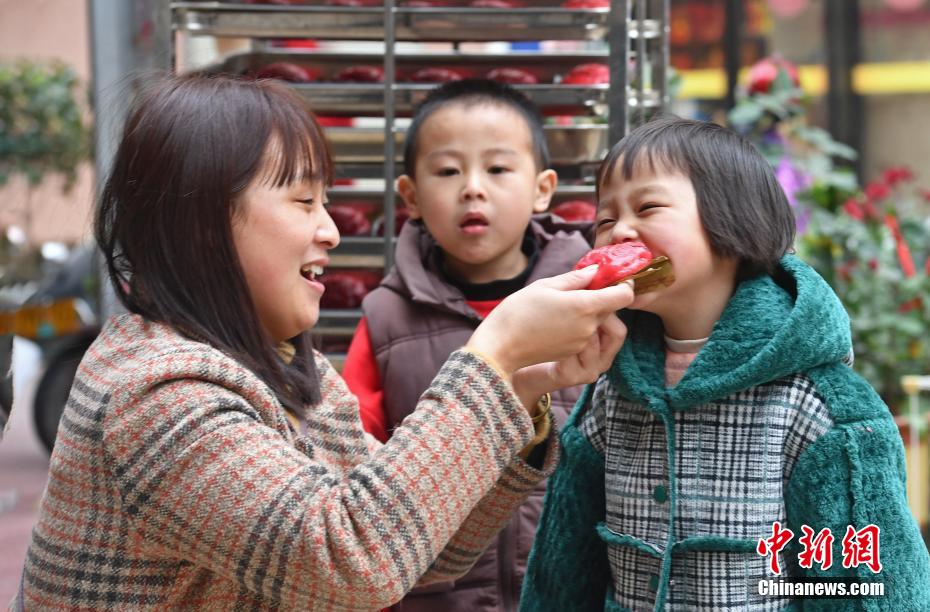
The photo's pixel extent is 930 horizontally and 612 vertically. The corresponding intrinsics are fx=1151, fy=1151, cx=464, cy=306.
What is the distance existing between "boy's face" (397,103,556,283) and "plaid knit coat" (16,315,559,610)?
3.52 ft

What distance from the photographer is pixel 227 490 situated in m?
1.48

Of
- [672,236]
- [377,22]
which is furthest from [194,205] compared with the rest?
[377,22]

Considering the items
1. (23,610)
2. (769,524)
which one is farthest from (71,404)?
(769,524)

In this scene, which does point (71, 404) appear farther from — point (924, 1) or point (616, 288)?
point (924, 1)

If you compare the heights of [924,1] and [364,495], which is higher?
[924,1]

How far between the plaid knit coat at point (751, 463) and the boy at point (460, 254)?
615 millimetres

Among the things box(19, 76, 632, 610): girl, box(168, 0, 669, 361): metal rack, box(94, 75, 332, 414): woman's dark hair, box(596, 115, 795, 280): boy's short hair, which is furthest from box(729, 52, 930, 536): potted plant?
box(94, 75, 332, 414): woman's dark hair

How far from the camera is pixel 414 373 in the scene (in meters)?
2.62

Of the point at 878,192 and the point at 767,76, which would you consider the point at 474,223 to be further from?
the point at 767,76

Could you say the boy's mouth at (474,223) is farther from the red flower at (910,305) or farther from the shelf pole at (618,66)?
the red flower at (910,305)

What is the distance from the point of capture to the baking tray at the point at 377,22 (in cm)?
297

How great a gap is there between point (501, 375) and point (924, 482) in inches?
153

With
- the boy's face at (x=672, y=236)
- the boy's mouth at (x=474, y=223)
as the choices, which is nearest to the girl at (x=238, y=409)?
the boy's face at (x=672, y=236)

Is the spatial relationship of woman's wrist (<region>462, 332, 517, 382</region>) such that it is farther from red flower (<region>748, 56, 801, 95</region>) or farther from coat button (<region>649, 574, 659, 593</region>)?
red flower (<region>748, 56, 801, 95</region>)
